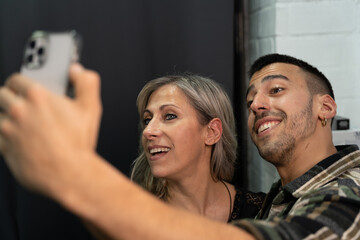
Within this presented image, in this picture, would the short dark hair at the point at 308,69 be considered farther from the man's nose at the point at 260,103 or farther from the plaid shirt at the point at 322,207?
the plaid shirt at the point at 322,207

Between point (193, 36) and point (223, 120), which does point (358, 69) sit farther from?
point (193, 36)

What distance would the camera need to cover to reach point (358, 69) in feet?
4.93

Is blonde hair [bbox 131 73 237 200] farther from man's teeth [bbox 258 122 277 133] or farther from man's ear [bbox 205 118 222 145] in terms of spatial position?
man's teeth [bbox 258 122 277 133]

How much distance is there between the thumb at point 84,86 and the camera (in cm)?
47

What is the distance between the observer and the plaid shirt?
675mm

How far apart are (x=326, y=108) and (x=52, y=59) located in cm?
98

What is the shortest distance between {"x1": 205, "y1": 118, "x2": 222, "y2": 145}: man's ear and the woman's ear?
0.41m

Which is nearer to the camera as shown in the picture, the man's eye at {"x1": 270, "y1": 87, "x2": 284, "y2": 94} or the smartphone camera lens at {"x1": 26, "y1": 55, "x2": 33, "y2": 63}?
the smartphone camera lens at {"x1": 26, "y1": 55, "x2": 33, "y2": 63}

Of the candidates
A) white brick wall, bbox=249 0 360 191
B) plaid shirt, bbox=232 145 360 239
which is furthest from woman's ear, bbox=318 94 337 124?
white brick wall, bbox=249 0 360 191

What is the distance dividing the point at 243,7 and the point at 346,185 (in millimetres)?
1090

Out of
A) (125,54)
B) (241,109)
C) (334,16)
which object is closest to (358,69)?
(334,16)

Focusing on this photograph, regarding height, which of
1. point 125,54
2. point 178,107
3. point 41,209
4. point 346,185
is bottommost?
point 41,209

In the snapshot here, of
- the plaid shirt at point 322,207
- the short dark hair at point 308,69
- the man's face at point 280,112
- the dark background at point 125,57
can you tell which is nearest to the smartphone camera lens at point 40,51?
the plaid shirt at point 322,207

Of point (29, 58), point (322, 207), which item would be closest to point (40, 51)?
point (29, 58)
